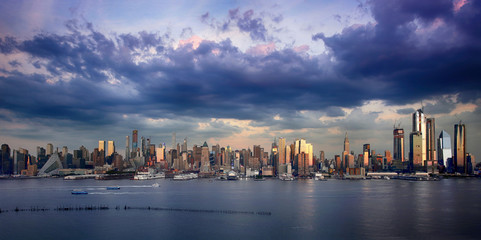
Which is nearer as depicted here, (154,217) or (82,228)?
(82,228)

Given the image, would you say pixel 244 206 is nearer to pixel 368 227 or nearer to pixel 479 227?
pixel 368 227

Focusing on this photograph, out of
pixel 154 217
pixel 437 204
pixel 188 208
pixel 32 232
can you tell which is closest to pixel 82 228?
pixel 32 232

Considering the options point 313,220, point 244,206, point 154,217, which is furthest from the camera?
point 244,206

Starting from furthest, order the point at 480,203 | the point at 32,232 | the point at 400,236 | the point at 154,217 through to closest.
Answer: the point at 480,203 < the point at 154,217 < the point at 32,232 < the point at 400,236

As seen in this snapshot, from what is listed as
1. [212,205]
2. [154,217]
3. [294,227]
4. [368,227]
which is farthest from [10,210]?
[368,227]

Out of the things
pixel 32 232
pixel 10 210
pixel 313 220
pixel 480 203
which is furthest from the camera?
pixel 480 203

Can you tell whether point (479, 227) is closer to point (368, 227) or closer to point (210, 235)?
point (368, 227)

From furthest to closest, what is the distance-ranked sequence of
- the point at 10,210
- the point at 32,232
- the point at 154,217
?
the point at 10,210, the point at 154,217, the point at 32,232

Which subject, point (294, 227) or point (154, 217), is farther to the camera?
point (154, 217)
